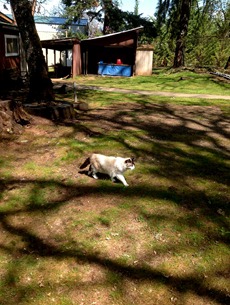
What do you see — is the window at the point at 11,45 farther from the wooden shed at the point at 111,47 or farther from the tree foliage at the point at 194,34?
the tree foliage at the point at 194,34

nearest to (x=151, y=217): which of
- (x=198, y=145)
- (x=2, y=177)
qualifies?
(x=2, y=177)

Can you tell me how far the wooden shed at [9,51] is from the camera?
58.9ft

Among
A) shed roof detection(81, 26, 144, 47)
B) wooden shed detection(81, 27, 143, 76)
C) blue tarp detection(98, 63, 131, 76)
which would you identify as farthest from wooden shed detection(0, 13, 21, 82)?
blue tarp detection(98, 63, 131, 76)

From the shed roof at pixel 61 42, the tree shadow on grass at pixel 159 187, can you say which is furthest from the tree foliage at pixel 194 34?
the tree shadow on grass at pixel 159 187

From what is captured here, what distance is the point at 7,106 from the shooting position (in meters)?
8.45

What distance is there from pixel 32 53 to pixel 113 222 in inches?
313

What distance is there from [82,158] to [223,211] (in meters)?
3.58

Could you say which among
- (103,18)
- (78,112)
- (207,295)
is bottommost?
(207,295)

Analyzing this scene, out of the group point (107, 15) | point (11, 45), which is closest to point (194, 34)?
point (107, 15)

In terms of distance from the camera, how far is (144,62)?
28.9 metres

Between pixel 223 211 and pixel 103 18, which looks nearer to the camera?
pixel 223 211

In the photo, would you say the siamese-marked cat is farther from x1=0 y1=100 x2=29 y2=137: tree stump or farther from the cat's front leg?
x1=0 y1=100 x2=29 y2=137: tree stump

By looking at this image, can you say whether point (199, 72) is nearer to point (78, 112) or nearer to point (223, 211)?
point (78, 112)

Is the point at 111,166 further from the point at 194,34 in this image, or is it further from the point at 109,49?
the point at 194,34
